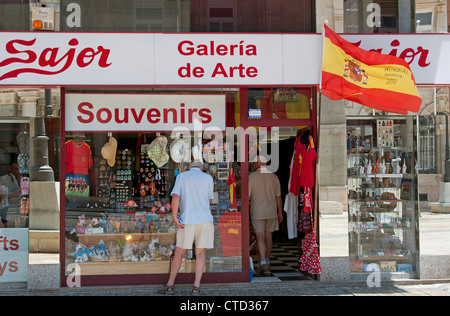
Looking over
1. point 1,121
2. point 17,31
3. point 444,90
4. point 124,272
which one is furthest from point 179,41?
point 444,90

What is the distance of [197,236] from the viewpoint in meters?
6.43

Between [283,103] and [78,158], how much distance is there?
3.09 meters

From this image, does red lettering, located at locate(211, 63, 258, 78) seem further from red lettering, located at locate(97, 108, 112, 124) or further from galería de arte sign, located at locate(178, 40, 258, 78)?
red lettering, located at locate(97, 108, 112, 124)

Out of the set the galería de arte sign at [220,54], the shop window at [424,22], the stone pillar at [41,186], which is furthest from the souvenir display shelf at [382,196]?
the stone pillar at [41,186]

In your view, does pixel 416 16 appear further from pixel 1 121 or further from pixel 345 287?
pixel 1 121

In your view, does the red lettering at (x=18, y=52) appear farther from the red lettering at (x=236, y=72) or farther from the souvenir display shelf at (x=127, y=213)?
the red lettering at (x=236, y=72)

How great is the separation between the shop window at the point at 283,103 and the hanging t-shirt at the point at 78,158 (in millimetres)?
2517

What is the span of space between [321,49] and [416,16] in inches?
64.8

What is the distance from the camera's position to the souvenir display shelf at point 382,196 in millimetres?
7176

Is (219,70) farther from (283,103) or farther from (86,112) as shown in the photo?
(86,112)

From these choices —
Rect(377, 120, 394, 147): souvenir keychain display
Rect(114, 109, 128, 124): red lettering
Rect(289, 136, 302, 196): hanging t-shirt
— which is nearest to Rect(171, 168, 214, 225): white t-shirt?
Rect(114, 109, 128, 124): red lettering

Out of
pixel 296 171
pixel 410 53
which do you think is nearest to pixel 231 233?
pixel 296 171
